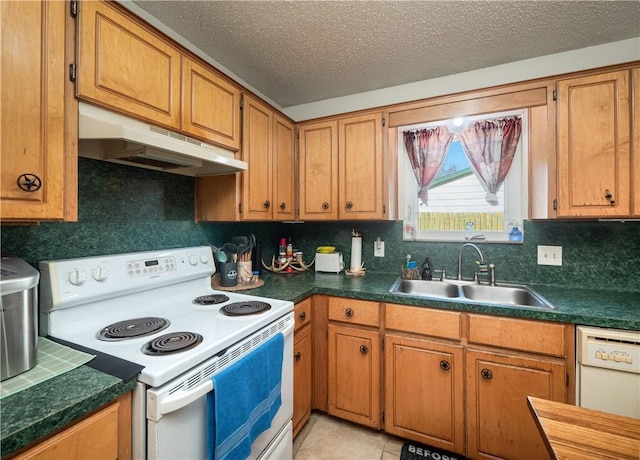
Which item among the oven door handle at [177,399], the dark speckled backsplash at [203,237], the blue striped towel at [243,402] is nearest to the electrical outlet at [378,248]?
the dark speckled backsplash at [203,237]

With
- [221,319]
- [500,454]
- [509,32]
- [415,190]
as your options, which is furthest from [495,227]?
[221,319]

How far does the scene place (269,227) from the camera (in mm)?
2510

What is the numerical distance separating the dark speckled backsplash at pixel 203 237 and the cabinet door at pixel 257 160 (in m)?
0.35

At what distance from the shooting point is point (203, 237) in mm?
1854

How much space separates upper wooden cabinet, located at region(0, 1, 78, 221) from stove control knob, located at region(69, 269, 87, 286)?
0.94ft

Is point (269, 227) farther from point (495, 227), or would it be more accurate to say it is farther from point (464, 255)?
point (495, 227)

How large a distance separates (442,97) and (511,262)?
1258 mm

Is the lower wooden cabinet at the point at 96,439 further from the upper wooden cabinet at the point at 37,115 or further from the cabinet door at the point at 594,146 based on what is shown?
the cabinet door at the point at 594,146

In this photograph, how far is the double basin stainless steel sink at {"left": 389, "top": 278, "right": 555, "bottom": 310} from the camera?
5.81 feet

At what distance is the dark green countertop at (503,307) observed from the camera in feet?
4.11

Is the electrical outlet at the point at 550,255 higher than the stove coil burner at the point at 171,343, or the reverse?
the electrical outlet at the point at 550,255

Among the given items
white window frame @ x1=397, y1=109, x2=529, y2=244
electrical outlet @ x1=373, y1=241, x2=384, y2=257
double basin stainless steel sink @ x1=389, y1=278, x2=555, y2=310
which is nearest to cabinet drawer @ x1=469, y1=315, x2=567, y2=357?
double basin stainless steel sink @ x1=389, y1=278, x2=555, y2=310

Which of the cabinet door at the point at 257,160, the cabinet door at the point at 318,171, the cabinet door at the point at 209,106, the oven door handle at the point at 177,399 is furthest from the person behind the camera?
the cabinet door at the point at 318,171

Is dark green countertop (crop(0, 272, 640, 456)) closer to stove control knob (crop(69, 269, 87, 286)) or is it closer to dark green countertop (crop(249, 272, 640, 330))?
dark green countertop (crop(249, 272, 640, 330))
